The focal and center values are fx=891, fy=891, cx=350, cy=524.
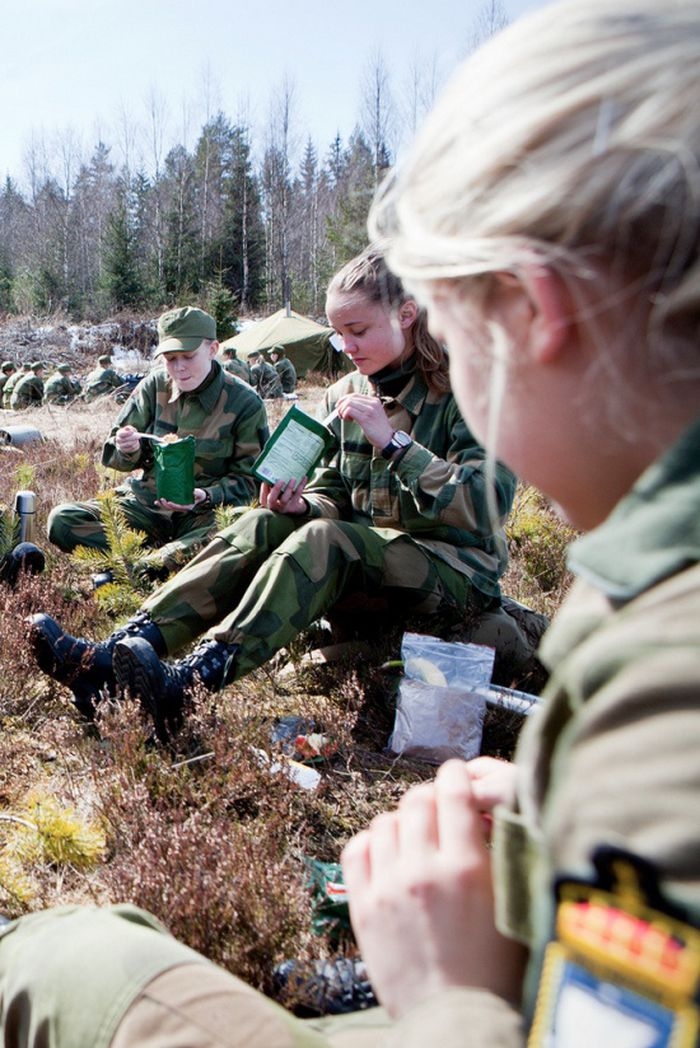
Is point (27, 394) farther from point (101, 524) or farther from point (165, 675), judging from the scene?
point (165, 675)

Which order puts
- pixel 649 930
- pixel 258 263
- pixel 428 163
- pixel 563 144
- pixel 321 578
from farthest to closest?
pixel 258 263
pixel 321 578
pixel 428 163
pixel 563 144
pixel 649 930

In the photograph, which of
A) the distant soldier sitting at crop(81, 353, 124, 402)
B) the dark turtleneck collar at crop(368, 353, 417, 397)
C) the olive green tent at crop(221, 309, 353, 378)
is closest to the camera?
the dark turtleneck collar at crop(368, 353, 417, 397)

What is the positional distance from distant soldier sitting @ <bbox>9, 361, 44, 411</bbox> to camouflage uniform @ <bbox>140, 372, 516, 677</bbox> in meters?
18.7

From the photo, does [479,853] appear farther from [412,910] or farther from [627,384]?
[627,384]

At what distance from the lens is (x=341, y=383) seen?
435 cm

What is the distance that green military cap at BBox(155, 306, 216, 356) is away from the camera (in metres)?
5.50

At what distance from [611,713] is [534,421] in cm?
34

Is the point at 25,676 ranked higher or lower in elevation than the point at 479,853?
lower

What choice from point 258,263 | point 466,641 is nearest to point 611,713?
point 466,641

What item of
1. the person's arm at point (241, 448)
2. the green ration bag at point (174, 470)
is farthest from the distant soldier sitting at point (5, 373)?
the green ration bag at point (174, 470)

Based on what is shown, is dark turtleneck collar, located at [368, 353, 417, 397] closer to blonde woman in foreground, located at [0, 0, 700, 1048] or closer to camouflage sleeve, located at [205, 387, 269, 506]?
camouflage sleeve, located at [205, 387, 269, 506]

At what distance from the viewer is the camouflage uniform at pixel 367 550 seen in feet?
10.9

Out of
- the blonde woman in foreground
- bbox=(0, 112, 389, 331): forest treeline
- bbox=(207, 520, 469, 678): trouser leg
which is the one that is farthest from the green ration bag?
bbox=(0, 112, 389, 331): forest treeline

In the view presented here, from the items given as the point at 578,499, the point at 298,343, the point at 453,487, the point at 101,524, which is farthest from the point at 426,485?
the point at 298,343
